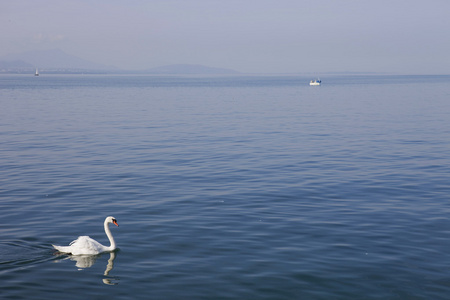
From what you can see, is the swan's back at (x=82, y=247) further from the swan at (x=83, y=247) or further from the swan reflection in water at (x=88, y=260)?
the swan reflection in water at (x=88, y=260)

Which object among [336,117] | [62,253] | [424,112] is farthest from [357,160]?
[424,112]

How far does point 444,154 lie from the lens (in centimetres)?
3762

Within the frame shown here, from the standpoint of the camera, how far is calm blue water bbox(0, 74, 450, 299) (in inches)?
616

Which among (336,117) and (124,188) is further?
(336,117)

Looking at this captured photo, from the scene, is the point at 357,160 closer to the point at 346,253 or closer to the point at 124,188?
the point at 124,188

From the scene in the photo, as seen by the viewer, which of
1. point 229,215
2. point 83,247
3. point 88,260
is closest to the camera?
point 83,247

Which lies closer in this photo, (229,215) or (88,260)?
(88,260)

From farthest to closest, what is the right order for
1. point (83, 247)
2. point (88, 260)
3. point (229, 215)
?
point (229, 215), point (88, 260), point (83, 247)

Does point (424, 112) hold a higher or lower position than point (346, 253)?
higher

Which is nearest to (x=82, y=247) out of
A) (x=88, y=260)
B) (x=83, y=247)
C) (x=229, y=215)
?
(x=83, y=247)

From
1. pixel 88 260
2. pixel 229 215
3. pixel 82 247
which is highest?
pixel 229 215

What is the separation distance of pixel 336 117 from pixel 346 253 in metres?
50.2

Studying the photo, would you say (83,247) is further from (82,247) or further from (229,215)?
(229,215)

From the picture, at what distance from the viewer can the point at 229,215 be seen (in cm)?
2244
